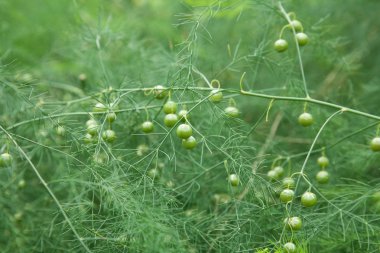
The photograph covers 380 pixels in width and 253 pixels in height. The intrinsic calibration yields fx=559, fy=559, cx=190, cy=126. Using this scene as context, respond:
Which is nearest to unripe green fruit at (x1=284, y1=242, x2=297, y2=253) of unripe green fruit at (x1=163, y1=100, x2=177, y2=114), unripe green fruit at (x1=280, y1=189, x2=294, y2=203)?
unripe green fruit at (x1=280, y1=189, x2=294, y2=203)

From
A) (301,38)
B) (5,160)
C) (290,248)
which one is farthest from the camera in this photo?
(301,38)

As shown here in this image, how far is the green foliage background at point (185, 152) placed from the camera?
1721mm

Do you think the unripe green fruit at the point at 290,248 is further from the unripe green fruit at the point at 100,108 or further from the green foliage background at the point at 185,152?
the unripe green fruit at the point at 100,108

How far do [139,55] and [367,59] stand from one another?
143 centimetres

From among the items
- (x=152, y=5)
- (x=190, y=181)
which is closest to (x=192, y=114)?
(x=190, y=181)

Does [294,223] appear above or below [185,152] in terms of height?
above

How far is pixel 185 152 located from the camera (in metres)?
2.12

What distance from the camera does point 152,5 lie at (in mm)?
4266

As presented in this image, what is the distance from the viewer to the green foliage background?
172 cm

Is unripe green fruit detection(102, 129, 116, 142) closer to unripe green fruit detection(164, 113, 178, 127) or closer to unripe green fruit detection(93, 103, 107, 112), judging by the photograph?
unripe green fruit detection(93, 103, 107, 112)

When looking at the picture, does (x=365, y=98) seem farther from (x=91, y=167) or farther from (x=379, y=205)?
(x=91, y=167)

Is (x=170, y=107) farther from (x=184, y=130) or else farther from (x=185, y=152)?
(x=185, y=152)

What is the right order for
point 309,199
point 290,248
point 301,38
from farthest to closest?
point 301,38, point 309,199, point 290,248

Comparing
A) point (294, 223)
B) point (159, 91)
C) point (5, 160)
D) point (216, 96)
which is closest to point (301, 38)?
point (216, 96)
